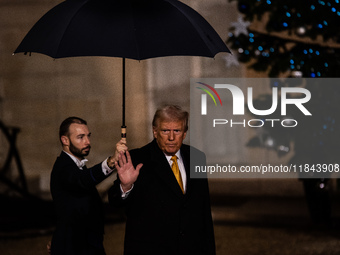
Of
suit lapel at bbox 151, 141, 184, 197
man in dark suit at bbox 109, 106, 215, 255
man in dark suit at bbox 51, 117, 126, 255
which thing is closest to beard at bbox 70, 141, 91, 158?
man in dark suit at bbox 51, 117, 126, 255

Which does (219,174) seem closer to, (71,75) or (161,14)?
(71,75)

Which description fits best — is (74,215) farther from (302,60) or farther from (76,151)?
(302,60)

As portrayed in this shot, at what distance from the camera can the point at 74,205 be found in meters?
3.97

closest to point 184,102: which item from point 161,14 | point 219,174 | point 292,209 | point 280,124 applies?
point 219,174

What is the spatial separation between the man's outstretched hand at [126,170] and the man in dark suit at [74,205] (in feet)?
1.09

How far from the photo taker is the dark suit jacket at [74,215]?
398cm

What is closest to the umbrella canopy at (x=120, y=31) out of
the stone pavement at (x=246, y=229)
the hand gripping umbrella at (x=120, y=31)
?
the hand gripping umbrella at (x=120, y=31)

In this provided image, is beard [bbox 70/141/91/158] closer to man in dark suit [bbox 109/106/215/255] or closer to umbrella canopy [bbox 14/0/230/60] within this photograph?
man in dark suit [bbox 109/106/215/255]

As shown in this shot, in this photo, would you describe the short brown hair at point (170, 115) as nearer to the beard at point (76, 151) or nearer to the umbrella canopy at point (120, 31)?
the umbrella canopy at point (120, 31)

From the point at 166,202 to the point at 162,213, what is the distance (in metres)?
0.07

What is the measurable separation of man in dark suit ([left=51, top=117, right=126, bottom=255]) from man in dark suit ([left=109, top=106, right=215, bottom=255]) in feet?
0.81

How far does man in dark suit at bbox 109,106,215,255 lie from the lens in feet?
12.6

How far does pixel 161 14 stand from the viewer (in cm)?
404

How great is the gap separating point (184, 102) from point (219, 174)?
1.40 m
